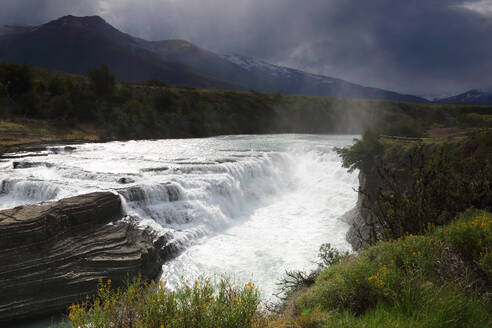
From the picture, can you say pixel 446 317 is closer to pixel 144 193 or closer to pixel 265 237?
pixel 265 237

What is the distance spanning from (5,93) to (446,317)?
55.8 m

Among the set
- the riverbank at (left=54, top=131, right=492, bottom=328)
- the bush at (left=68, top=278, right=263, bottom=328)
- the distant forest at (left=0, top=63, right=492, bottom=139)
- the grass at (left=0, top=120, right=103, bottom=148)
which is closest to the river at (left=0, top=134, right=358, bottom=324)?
the riverbank at (left=54, top=131, right=492, bottom=328)

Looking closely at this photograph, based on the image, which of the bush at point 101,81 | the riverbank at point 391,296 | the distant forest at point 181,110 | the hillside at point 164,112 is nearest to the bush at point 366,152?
the distant forest at point 181,110

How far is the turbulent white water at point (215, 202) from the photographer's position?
12234mm

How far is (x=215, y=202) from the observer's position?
17.6 metres

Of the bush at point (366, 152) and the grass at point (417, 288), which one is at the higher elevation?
the bush at point (366, 152)

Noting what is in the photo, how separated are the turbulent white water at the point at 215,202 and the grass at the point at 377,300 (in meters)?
4.44

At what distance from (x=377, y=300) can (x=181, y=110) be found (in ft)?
200

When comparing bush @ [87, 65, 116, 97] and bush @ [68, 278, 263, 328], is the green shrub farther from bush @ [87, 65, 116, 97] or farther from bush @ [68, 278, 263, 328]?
bush @ [87, 65, 116, 97]

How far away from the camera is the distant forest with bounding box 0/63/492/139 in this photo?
4259cm

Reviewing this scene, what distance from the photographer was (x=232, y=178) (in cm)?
2044

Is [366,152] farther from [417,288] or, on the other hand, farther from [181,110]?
[181,110]

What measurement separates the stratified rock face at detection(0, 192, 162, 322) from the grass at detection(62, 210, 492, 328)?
518 centimetres

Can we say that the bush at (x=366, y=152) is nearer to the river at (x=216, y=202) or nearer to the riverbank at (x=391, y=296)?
the river at (x=216, y=202)
